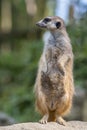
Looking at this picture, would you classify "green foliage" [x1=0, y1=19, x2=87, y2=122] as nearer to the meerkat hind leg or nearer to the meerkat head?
the meerkat head

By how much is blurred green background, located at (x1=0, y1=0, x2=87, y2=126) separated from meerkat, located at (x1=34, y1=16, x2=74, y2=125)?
394cm

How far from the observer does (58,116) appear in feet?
22.5

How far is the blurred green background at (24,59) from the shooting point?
470 inches

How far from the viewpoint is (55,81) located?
673cm

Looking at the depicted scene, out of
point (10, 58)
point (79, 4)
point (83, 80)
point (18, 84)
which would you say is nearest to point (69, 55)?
point (79, 4)

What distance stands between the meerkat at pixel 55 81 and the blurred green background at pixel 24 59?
3.94 m

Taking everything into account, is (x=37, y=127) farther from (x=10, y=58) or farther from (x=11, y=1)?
(x=11, y=1)

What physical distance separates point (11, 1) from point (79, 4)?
69.2 ft

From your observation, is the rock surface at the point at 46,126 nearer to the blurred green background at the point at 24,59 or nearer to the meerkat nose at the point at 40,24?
the meerkat nose at the point at 40,24

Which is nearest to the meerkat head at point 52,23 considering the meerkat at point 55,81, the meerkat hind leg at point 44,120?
the meerkat at point 55,81

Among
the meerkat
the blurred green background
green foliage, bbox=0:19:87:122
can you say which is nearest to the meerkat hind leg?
the meerkat

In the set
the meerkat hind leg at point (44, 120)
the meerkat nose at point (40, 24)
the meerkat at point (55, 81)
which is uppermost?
the meerkat nose at point (40, 24)

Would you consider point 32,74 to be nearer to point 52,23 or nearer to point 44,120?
point 52,23

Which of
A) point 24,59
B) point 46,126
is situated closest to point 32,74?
point 24,59
